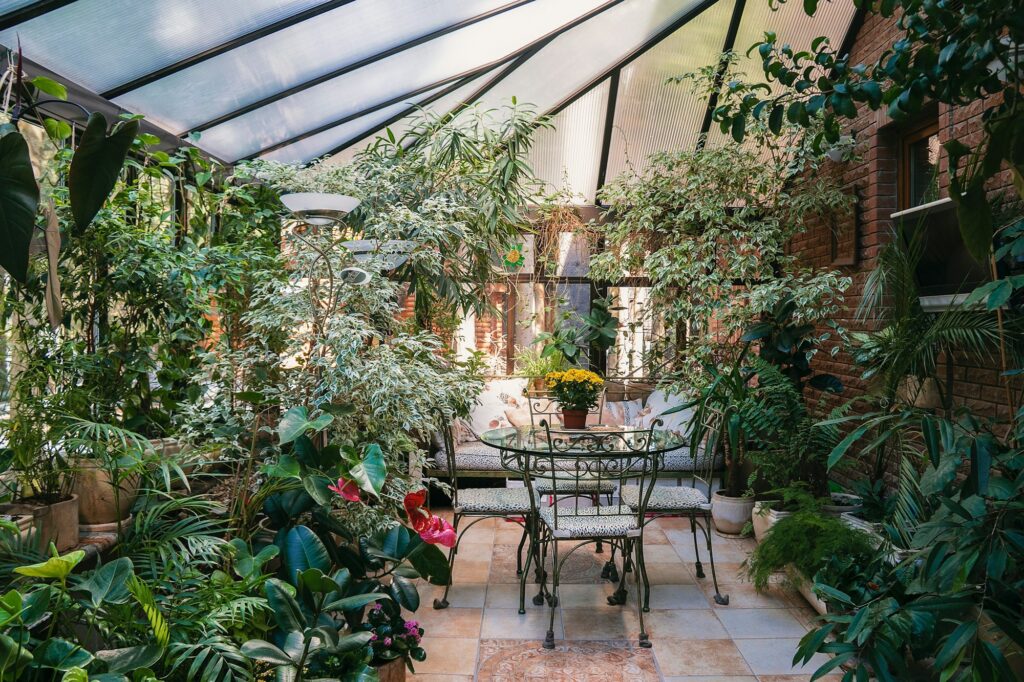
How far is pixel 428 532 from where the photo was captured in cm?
310

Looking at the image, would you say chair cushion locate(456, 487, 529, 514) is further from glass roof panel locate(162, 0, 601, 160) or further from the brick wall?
glass roof panel locate(162, 0, 601, 160)

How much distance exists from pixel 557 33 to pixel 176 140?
2.43 meters

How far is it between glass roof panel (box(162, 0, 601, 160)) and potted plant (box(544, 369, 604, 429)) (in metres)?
2.02

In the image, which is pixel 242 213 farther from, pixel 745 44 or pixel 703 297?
pixel 745 44

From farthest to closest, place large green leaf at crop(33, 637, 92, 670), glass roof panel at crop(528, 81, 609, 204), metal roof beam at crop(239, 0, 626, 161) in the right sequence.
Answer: glass roof panel at crop(528, 81, 609, 204)
metal roof beam at crop(239, 0, 626, 161)
large green leaf at crop(33, 637, 92, 670)

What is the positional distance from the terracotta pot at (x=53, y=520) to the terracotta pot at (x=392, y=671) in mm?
1156

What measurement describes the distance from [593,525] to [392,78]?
285 cm

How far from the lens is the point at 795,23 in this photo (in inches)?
200

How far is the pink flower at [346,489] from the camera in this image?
273cm

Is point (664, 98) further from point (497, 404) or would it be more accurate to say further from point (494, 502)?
point (494, 502)

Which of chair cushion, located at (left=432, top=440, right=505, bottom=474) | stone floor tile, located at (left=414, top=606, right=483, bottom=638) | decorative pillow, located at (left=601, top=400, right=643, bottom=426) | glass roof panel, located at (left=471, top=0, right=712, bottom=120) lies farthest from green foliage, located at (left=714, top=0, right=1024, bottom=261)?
decorative pillow, located at (left=601, top=400, right=643, bottom=426)

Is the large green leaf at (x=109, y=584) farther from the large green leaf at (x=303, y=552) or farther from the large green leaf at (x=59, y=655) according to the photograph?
the large green leaf at (x=303, y=552)

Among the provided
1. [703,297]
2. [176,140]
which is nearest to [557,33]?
[703,297]

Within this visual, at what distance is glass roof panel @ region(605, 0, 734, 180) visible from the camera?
517 centimetres
